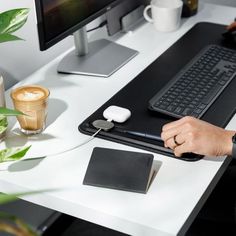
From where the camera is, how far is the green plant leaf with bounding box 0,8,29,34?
111cm

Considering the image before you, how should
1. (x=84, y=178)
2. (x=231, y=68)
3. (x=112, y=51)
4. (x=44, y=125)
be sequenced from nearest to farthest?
(x=84, y=178) → (x=44, y=125) → (x=231, y=68) → (x=112, y=51)

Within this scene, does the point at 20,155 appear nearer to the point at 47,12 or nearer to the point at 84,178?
the point at 84,178

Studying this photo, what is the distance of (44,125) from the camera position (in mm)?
1241

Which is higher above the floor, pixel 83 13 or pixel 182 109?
pixel 83 13

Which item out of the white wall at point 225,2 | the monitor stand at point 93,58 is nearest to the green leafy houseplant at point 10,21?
the monitor stand at point 93,58

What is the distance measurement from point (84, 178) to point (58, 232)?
74 centimetres

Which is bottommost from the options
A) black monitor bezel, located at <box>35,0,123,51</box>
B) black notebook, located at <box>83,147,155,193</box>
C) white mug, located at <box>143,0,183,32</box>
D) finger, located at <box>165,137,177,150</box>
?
black notebook, located at <box>83,147,155,193</box>

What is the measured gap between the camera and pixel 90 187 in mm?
1054

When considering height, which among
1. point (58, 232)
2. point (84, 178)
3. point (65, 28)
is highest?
point (65, 28)

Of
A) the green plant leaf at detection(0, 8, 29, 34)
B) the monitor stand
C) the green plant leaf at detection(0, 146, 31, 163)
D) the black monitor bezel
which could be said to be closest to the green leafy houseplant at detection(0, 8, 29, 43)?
the green plant leaf at detection(0, 8, 29, 34)

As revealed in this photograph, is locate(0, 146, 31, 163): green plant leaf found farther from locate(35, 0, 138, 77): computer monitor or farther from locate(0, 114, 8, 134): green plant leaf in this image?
locate(35, 0, 138, 77): computer monitor

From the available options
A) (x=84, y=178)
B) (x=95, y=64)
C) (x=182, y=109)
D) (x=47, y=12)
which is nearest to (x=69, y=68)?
(x=95, y=64)

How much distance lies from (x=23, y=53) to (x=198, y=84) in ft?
1.66

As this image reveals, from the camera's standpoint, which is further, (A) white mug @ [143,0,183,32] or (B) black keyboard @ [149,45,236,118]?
(A) white mug @ [143,0,183,32]
